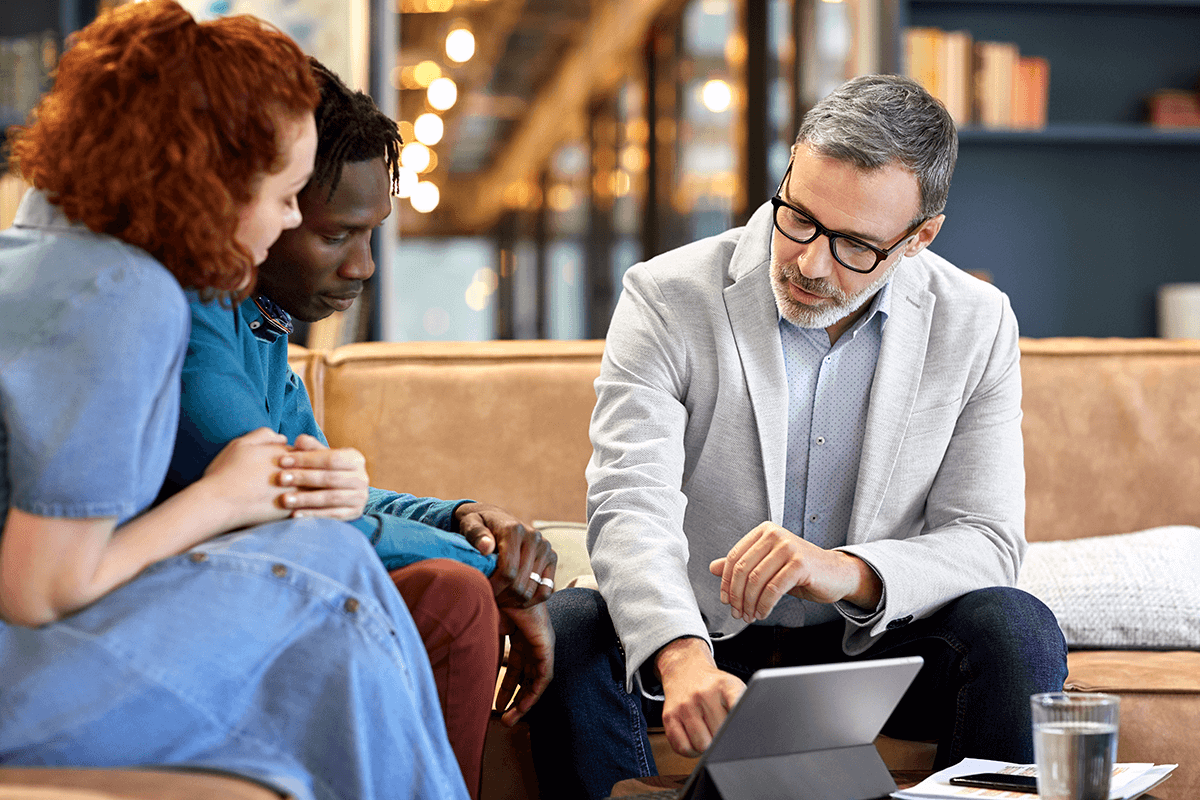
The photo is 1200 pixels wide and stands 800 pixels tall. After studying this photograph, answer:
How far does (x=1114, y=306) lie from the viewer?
151 inches

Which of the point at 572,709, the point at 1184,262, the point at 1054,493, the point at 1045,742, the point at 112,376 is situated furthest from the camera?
the point at 1184,262

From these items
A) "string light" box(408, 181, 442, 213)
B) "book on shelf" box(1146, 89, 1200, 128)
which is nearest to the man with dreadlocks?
"book on shelf" box(1146, 89, 1200, 128)

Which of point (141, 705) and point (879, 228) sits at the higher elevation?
point (879, 228)

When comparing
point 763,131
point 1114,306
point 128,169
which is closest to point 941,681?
point 128,169

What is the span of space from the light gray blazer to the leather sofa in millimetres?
409

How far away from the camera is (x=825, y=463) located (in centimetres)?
163

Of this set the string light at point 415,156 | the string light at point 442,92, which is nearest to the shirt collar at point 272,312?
the string light at point 442,92

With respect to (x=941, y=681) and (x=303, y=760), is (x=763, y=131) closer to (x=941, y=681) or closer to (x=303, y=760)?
(x=941, y=681)

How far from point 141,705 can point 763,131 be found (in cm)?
400

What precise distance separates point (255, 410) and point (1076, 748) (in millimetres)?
760

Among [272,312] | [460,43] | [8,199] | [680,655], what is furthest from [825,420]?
[460,43]

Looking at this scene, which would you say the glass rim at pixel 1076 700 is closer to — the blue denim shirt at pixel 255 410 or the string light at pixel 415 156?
the blue denim shirt at pixel 255 410

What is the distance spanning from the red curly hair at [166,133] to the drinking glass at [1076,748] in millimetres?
772

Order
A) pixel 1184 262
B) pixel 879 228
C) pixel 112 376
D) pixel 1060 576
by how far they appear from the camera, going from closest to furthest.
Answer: pixel 112 376 → pixel 879 228 → pixel 1060 576 → pixel 1184 262
